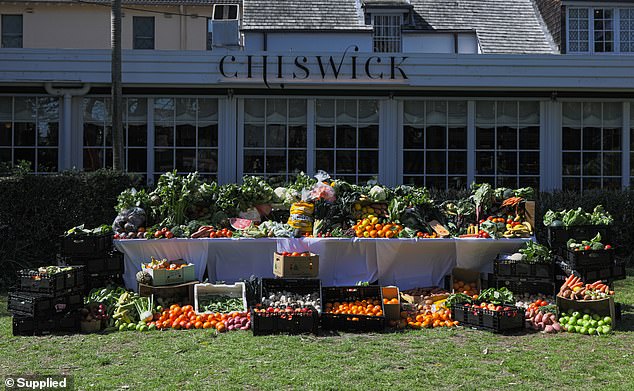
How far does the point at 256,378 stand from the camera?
5.94 meters

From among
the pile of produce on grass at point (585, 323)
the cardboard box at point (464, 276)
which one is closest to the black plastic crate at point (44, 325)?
the cardboard box at point (464, 276)

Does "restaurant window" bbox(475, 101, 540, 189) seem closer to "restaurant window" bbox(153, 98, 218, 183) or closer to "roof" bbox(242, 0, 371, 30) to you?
"restaurant window" bbox(153, 98, 218, 183)

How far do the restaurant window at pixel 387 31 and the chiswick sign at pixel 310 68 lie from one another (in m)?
11.1

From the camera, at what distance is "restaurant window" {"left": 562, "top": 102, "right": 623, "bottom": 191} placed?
14.0 metres

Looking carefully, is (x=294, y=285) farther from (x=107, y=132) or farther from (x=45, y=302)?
(x=107, y=132)

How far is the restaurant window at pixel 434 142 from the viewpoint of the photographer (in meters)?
13.8

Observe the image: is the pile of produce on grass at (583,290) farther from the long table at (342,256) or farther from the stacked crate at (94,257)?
the stacked crate at (94,257)

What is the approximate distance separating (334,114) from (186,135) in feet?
9.65

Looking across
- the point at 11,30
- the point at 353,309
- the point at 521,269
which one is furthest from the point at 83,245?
the point at 11,30

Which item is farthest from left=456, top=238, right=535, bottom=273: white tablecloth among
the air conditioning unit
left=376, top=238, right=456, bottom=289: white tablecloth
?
the air conditioning unit

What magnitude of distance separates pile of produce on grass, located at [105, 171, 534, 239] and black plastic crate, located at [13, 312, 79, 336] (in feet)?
6.45

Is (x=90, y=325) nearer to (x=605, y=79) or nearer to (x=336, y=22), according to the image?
(x=605, y=79)

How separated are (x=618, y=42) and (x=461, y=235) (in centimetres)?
1411

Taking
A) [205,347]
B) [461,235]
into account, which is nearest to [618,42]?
[461,235]
